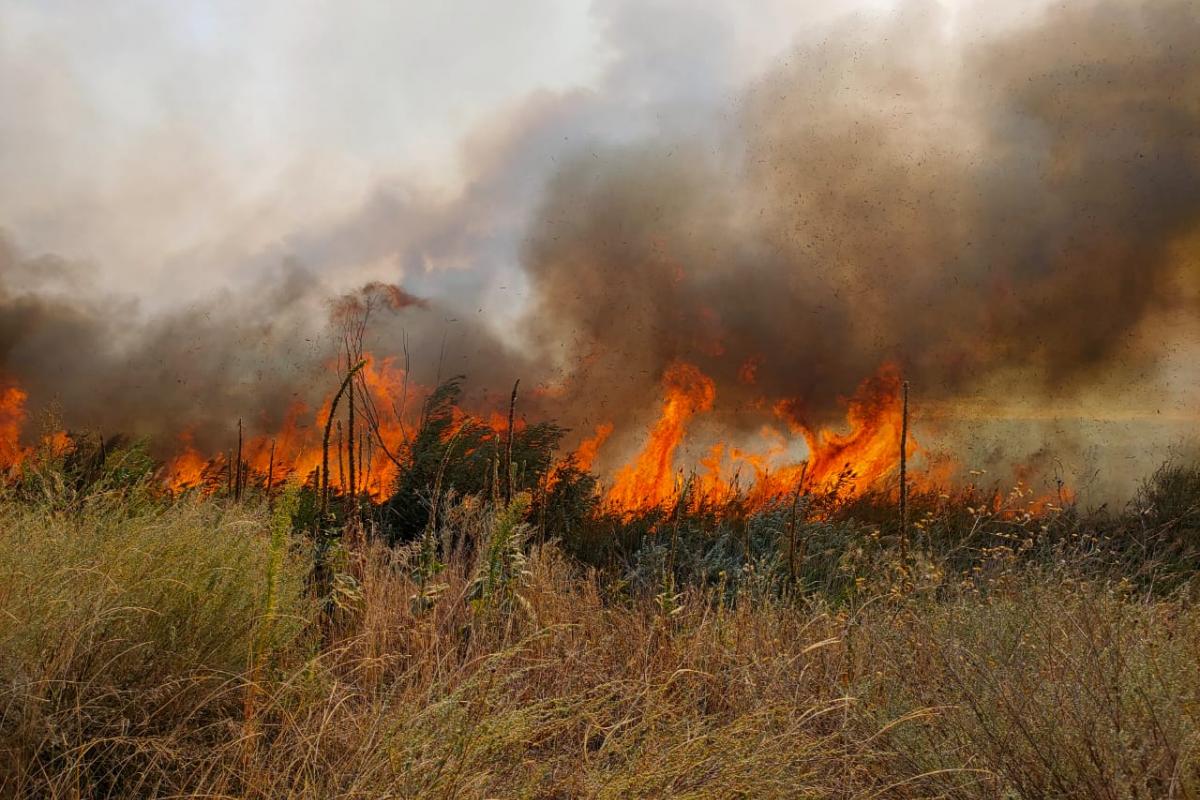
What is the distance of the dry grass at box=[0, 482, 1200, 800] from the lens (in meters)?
2.50

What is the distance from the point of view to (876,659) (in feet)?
12.5

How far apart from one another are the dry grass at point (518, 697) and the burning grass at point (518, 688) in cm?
1

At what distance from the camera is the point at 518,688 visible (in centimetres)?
363

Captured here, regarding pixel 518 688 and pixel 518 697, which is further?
pixel 518 688

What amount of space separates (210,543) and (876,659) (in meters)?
3.02

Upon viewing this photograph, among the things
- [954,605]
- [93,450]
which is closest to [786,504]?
[954,605]

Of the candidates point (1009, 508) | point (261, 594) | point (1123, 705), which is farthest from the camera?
point (1009, 508)

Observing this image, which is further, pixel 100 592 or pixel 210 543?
pixel 210 543

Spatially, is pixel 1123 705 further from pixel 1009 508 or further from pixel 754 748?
pixel 1009 508

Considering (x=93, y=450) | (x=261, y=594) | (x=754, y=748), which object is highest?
(x=93, y=450)

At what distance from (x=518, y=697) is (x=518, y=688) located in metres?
0.64

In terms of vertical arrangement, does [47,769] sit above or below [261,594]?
below

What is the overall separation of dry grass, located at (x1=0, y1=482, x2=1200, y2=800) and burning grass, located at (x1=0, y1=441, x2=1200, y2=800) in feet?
0.05

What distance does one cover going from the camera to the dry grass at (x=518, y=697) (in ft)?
8.19
